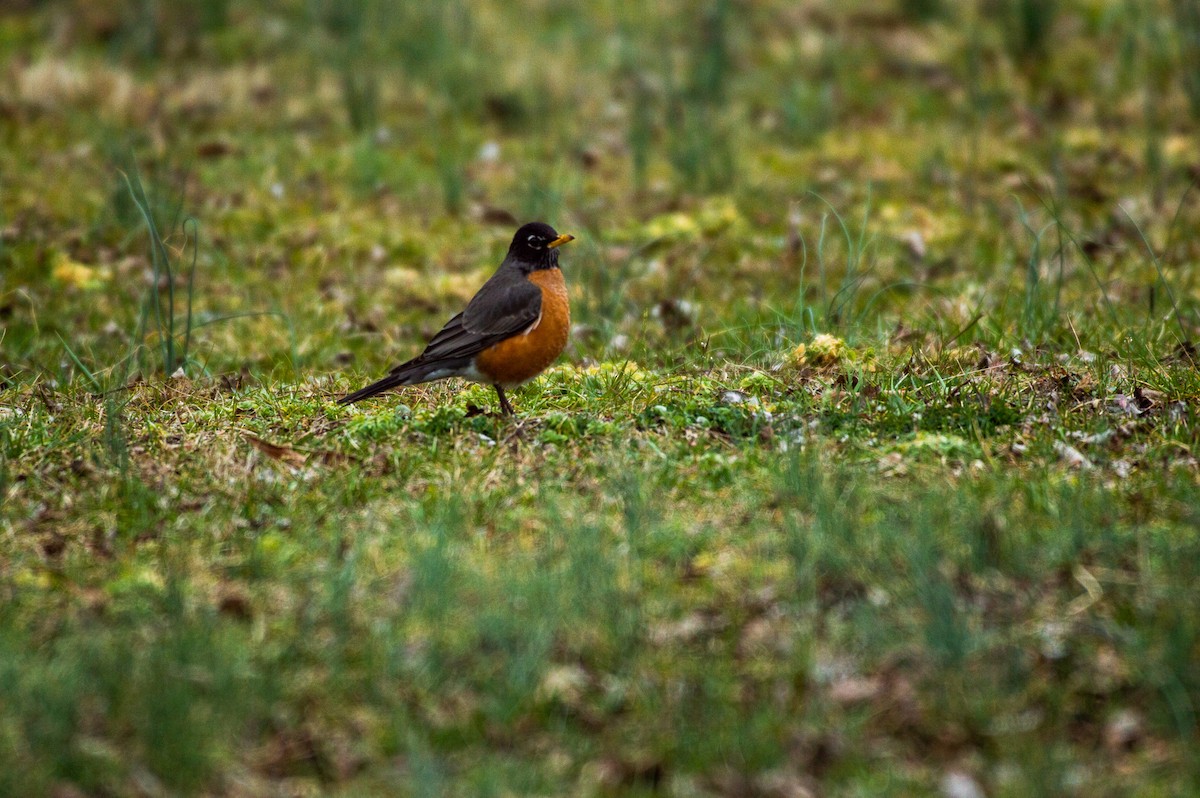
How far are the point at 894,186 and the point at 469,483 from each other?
5.67m

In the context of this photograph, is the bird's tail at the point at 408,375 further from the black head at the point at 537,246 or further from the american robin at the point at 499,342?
the black head at the point at 537,246

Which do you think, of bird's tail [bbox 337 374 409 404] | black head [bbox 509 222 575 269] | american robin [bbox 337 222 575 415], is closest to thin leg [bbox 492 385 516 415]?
american robin [bbox 337 222 575 415]

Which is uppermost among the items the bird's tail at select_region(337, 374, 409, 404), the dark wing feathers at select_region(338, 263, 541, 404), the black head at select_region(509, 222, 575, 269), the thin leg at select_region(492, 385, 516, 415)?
the black head at select_region(509, 222, 575, 269)

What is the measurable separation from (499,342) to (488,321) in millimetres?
167

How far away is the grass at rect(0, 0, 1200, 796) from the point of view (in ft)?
11.4

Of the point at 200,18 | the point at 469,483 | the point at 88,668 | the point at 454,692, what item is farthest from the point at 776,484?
the point at 200,18

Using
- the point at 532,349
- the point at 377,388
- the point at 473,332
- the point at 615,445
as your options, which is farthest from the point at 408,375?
the point at 615,445

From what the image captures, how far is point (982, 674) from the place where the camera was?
3.58 m

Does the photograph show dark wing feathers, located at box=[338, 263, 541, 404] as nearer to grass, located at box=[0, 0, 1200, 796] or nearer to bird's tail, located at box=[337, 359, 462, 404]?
bird's tail, located at box=[337, 359, 462, 404]

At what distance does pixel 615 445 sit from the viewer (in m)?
5.14

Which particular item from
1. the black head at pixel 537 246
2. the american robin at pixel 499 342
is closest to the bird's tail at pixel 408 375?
the american robin at pixel 499 342

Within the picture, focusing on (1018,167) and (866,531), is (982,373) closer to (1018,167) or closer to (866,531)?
(866,531)

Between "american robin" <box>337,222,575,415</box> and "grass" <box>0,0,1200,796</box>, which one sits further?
"american robin" <box>337,222,575,415</box>

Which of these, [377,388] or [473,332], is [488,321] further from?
[377,388]
